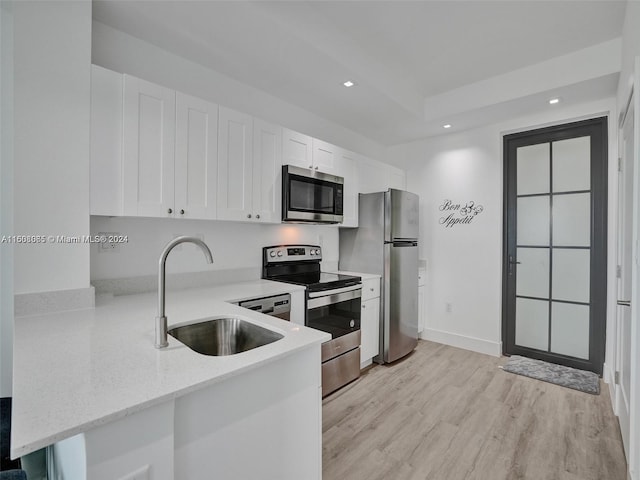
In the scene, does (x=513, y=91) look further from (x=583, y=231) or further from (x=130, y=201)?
(x=130, y=201)

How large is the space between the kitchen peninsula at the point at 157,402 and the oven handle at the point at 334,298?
3.39 feet

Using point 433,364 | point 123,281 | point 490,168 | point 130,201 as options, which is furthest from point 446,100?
point 123,281

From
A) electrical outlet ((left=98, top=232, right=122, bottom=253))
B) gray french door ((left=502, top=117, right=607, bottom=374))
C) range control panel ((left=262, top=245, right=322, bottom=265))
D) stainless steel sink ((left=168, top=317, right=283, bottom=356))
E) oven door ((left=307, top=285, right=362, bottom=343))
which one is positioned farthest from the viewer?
gray french door ((left=502, top=117, right=607, bottom=374))

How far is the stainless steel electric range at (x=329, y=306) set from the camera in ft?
8.21

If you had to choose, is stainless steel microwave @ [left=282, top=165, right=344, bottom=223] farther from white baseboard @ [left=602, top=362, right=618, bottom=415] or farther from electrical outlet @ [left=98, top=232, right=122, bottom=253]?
white baseboard @ [left=602, top=362, right=618, bottom=415]

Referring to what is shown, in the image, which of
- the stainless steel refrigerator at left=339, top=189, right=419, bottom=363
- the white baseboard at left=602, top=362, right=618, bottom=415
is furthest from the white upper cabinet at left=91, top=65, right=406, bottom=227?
the white baseboard at left=602, top=362, right=618, bottom=415

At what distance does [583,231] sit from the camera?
3.04m

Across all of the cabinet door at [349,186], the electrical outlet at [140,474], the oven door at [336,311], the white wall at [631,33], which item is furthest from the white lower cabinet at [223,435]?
the white wall at [631,33]

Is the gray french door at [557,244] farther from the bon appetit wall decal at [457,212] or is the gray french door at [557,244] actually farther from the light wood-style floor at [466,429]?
the light wood-style floor at [466,429]

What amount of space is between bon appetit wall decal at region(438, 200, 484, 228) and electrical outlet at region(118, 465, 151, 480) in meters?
3.71

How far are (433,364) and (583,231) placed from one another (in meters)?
1.98

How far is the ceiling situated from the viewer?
6.45ft

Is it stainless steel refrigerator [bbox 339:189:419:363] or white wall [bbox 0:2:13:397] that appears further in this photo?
stainless steel refrigerator [bbox 339:189:419:363]

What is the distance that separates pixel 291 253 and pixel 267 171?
2.86 feet
